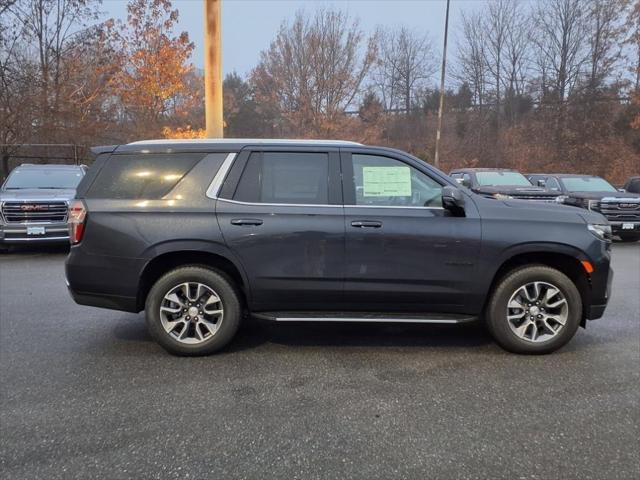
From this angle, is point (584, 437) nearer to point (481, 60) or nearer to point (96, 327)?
point (96, 327)

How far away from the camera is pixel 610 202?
11.9 m

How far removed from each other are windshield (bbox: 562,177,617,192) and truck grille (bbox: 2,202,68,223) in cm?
1279

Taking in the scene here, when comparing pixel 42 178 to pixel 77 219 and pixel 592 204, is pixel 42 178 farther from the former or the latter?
pixel 592 204

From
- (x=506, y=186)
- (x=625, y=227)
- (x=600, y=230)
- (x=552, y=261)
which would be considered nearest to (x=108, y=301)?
(x=552, y=261)

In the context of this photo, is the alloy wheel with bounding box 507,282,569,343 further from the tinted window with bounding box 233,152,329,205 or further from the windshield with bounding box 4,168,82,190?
the windshield with bounding box 4,168,82,190

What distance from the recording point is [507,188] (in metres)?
12.8

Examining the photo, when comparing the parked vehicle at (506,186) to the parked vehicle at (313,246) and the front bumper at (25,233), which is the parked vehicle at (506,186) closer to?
the parked vehicle at (313,246)

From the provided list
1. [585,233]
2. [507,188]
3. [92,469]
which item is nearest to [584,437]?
[585,233]

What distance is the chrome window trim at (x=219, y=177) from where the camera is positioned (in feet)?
13.9

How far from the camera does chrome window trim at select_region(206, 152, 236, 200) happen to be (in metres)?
4.22

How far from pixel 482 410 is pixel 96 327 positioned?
12.7 feet

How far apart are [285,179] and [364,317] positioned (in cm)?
140

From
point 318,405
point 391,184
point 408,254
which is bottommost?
point 318,405

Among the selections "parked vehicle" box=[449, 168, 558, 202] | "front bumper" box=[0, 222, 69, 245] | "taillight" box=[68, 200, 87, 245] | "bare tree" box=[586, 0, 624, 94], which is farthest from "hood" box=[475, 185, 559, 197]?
"bare tree" box=[586, 0, 624, 94]
